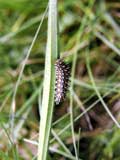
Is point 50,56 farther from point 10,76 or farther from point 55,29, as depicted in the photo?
point 10,76

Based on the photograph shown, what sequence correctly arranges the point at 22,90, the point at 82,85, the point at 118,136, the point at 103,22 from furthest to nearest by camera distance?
the point at 103,22, the point at 22,90, the point at 82,85, the point at 118,136

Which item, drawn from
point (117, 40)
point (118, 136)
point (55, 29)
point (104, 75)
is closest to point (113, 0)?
point (117, 40)

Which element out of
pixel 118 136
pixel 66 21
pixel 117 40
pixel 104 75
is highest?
pixel 66 21

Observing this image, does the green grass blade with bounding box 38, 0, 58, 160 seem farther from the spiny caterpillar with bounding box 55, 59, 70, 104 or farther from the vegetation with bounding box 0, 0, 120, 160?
the vegetation with bounding box 0, 0, 120, 160

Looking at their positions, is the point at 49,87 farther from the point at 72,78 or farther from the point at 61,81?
the point at 72,78

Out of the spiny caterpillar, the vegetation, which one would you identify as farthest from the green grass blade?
the vegetation

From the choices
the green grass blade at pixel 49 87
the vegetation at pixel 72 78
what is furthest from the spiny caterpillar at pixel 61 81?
the vegetation at pixel 72 78

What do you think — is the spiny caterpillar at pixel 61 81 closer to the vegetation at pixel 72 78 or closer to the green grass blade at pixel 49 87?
the green grass blade at pixel 49 87

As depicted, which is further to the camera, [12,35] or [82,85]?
[12,35]

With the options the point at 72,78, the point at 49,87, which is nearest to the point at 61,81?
the point at 49,87
